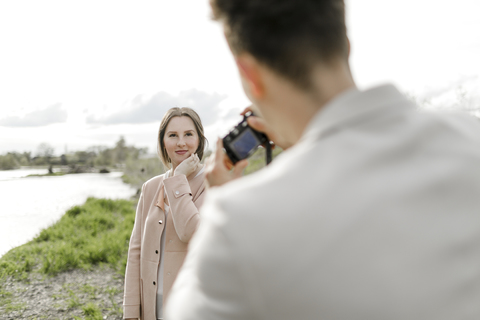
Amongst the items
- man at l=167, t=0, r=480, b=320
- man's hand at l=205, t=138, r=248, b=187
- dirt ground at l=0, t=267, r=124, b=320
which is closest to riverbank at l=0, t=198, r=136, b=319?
dirt ground at l=0, t=267, r=124, b=320

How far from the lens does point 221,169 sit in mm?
1233

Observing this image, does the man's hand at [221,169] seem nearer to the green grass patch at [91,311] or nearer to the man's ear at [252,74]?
the man's ear at [252,74]

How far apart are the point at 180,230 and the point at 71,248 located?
6.02m

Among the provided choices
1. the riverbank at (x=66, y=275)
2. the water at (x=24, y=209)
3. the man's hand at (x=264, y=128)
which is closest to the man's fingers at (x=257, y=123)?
the man's hand at (x=264, y=128)

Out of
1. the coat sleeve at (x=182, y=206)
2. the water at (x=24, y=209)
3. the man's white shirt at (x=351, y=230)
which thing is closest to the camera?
the man's white shirt at (x=351, y=230)

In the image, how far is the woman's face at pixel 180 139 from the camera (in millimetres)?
3377

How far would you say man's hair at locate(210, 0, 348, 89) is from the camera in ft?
2.72

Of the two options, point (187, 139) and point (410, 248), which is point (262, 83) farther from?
point (187, 139)

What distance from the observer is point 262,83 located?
89 centimetres

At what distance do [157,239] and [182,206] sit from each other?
42cm

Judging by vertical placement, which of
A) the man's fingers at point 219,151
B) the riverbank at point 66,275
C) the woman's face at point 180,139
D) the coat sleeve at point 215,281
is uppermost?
the woman's face at point 180,139

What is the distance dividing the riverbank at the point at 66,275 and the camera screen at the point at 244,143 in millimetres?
4905

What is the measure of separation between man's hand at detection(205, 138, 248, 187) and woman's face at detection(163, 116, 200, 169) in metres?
2.12

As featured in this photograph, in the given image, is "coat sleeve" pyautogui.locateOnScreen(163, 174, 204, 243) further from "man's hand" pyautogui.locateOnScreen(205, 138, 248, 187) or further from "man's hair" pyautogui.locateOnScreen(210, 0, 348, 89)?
"man's hair" pyautogui.locateOnScreen(210, 0, 348, 89)
